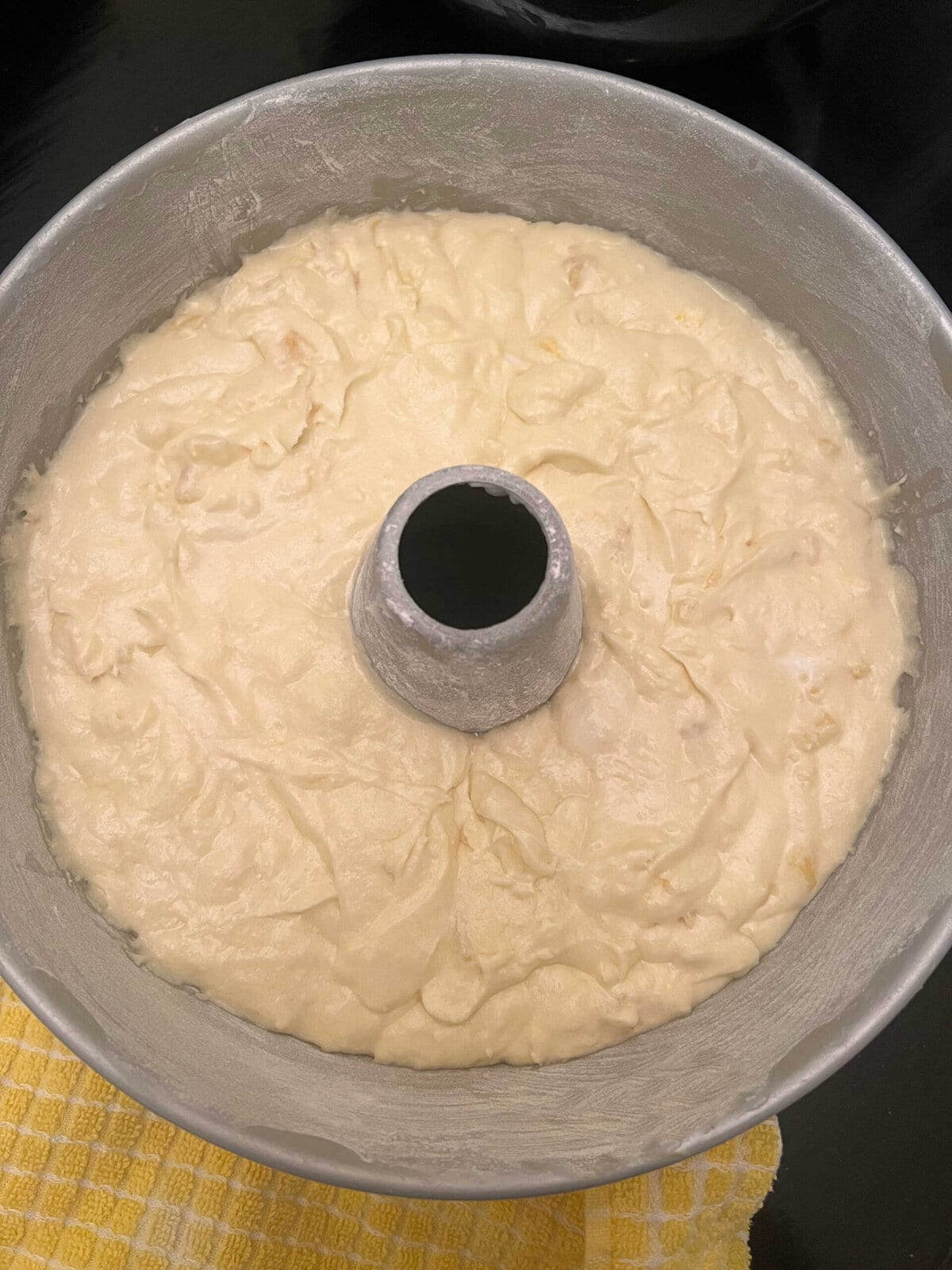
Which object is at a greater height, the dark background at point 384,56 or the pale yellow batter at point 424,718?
the dark background at point 384,56

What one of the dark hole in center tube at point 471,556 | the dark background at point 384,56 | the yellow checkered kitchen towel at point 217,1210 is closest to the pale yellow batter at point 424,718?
the dark hole in center tube at point 471,556

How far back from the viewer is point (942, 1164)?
1.45 meters

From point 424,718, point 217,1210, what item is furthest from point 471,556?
point 217,1210

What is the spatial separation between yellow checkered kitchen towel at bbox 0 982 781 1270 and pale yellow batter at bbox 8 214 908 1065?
344 mm

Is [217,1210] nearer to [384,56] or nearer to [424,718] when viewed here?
[424,718]

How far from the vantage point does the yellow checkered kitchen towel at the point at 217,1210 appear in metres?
1.32

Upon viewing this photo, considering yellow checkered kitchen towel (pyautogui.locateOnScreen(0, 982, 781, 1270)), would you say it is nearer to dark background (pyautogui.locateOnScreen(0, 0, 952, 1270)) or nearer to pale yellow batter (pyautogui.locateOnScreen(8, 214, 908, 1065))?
pale yellow batter (pyautogui.locateOnScreen(8, 214, 908, 1065))

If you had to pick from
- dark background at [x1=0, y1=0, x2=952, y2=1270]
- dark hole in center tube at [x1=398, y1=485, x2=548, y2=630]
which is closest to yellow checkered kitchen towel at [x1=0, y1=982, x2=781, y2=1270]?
dark hole in center tube at [x1=398, y1=485, x2=548, y2=630]

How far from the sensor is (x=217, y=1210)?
133 centimetres

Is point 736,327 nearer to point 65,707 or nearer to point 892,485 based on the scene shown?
point 892,485

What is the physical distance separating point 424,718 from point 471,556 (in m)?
0.19

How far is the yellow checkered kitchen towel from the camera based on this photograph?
51.9 inches

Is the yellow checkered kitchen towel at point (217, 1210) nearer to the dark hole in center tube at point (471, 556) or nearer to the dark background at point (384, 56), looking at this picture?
the dark hole in center tube at point (471, 556)

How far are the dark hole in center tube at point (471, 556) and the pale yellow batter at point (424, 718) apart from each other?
0.41ft
